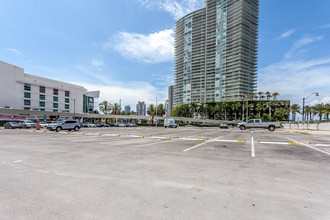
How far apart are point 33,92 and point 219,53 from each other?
13894cm

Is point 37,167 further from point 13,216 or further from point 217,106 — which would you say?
point 217,106

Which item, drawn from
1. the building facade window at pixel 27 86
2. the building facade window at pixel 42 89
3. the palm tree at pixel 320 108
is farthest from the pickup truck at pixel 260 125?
the palm tree at pixel 320 108

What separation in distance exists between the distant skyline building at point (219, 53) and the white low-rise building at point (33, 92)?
10651cm

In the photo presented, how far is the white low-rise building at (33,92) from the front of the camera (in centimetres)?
5866

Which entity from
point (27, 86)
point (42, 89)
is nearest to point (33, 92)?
point (27, 86)

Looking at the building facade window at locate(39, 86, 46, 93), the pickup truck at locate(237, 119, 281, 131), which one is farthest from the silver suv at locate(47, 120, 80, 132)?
the building facade window at locate(39, 86, 46, 93)

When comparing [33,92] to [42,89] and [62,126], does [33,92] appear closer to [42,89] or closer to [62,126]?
[42,89]

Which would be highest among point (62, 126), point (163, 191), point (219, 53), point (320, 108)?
point (219, 53)

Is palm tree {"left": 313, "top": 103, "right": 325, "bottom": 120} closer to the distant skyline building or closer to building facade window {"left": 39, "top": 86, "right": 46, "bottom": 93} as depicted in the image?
the distant skyline building

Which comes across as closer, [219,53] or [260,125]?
[260,125]

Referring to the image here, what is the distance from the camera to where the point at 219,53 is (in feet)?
487

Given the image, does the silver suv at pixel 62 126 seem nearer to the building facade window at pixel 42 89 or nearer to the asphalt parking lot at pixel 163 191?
the asphalt parking lot at pixel 163 191

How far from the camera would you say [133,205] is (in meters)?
3.24

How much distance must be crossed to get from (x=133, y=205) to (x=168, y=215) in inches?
30.3
